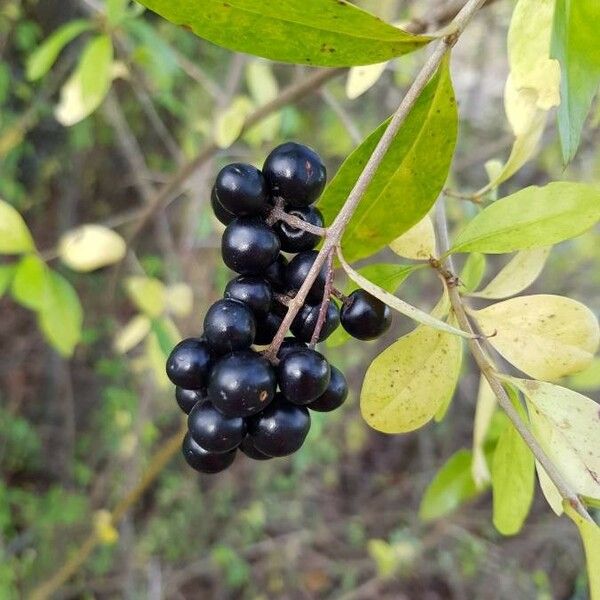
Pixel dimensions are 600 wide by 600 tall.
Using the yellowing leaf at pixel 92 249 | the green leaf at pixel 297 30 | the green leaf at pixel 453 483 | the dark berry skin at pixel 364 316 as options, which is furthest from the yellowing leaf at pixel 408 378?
the yellowing leaf at pixel 92 249

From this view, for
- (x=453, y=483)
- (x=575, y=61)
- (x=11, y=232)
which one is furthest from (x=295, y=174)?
(x=11, y=232)

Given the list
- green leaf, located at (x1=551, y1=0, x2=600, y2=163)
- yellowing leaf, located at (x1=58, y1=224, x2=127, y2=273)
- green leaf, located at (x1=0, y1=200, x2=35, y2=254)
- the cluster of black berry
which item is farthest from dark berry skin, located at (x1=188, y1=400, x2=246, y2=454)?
yellowing leaf, located at (x1=58, y1=224, x2=127, y2=273)

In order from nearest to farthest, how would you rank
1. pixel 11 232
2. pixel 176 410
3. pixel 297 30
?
pixel 297 30 < pixel 11 232 < pixel 176 410

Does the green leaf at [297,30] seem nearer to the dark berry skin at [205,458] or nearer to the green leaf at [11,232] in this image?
the dark berry skin at [205,458]

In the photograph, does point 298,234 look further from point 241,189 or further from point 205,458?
point 205,458

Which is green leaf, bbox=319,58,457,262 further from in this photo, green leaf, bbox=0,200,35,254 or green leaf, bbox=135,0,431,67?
green leaf, bbox=0,200,35,254

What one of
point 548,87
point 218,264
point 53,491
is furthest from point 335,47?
point 53,491
